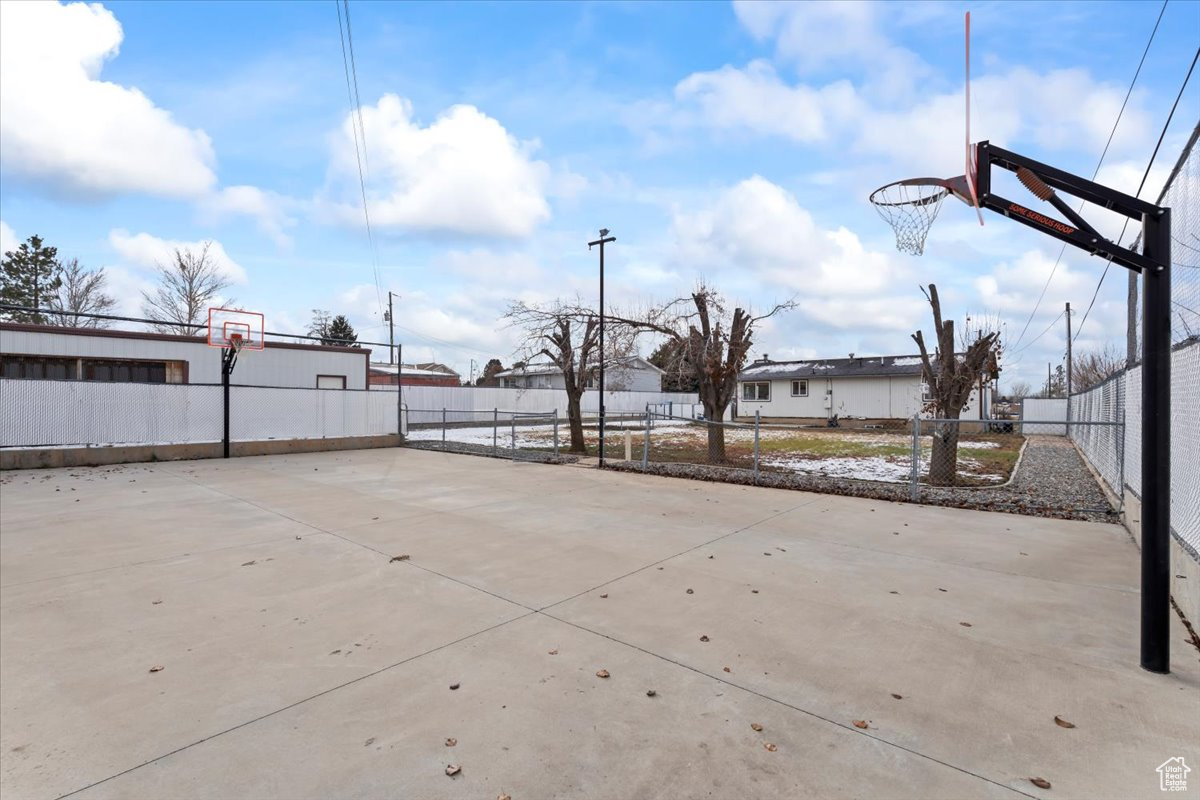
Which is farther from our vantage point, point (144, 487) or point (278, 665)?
point (144, 487)

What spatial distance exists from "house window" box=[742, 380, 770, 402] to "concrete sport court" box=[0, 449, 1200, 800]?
3020cm

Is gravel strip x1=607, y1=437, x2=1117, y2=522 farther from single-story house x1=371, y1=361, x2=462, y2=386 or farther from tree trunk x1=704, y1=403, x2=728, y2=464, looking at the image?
single-story house x1=371, y1=361, x2=462, y2=386

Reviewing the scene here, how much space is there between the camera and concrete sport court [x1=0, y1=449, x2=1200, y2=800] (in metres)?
2.49

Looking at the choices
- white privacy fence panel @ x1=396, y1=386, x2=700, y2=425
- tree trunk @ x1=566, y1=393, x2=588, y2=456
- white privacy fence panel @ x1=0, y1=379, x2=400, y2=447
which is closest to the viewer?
white privacy fence panel @ x1=0, y1=379, x2=400, y2=447

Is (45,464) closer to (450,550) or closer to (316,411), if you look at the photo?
(316,411)

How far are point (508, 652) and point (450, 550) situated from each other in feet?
8.66

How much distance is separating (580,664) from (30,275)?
50.0m

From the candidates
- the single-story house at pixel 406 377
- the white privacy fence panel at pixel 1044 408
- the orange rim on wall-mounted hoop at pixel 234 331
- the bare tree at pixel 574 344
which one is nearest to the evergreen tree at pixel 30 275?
the single-story house at pixel 406 377

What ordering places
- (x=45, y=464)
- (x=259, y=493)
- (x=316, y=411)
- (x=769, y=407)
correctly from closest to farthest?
(x=259, y=493) < (x=45, y=464) < (x=316, y=411) < (x=769, y=407)

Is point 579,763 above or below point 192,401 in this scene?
below

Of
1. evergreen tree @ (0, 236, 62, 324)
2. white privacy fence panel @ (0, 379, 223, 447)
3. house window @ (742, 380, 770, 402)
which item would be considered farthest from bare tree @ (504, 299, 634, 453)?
evergreen tree @ (0, 236, 62, 324)

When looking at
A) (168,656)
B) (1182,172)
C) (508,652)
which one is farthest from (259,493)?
(1182,172)

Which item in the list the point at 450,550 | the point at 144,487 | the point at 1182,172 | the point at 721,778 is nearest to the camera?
the point at 721,778

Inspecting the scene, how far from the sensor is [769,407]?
119ft
